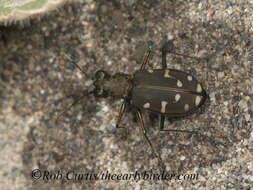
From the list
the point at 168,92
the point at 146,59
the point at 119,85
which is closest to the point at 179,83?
the point at 168,92

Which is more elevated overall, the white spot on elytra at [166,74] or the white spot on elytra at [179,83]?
the white spot on elytra at [166,74]

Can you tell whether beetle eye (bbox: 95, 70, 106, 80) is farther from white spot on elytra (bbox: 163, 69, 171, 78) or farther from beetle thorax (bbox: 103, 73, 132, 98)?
white spot on elytra (bbox: 163, 69, 171, 78)

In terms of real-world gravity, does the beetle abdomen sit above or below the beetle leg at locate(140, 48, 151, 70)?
below

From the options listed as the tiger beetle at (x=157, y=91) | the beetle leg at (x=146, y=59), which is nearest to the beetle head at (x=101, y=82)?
the tiger beetle at (x=157, y=91)

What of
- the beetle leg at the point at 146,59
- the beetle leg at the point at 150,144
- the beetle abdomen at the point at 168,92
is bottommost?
the beetle leg at the point at 150,144

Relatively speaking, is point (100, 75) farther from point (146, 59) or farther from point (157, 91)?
point (157, 91)

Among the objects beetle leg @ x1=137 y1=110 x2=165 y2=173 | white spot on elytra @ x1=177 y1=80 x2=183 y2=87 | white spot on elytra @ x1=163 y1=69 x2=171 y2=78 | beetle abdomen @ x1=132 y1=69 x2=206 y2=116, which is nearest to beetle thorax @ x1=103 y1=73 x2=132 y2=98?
beetle abdomen @ x1=132 y1=69 x2=206 y2=116

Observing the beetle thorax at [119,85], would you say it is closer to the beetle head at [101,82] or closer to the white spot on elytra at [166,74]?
the beetle head at [101,82]

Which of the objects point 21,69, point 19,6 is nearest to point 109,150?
point 21,69
